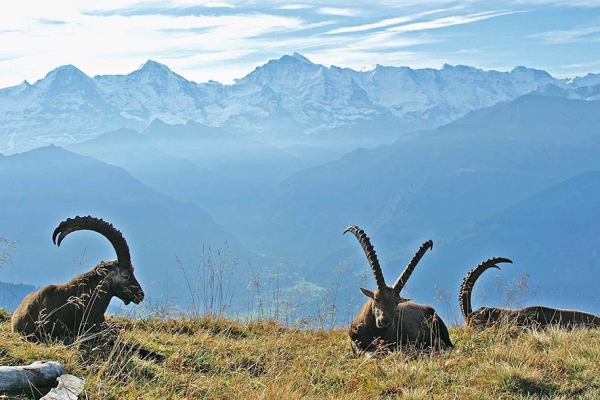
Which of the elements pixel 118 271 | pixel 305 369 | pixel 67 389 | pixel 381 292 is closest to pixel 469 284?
pixel 381 292

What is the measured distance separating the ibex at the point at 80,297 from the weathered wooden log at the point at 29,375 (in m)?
2.59

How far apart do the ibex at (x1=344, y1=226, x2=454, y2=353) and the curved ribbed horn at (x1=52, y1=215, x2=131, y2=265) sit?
453 cm

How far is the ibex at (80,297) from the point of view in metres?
10.8

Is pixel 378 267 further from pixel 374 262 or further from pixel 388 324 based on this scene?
pixel 388 324

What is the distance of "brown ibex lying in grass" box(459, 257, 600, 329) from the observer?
48.3 feet

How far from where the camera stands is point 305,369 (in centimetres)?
985

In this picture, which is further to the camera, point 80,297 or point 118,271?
point 118,271

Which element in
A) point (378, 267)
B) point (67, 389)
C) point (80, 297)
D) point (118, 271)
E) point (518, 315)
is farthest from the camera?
point (518, 315)

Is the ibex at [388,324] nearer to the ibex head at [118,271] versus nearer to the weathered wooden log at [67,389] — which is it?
the ibex head at [118,271]

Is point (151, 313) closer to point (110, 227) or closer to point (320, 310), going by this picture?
point (110, 227)

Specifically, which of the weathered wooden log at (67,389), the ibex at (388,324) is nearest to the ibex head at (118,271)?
the weathered wooden log at (67,389)

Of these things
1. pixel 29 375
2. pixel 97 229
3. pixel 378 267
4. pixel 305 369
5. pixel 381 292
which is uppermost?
pixel 97 229

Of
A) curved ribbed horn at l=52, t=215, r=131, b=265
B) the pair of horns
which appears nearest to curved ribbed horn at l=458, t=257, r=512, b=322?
the pair of horns

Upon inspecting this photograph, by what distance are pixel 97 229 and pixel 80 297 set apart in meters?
1.33
